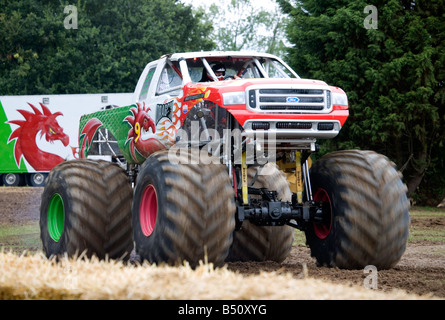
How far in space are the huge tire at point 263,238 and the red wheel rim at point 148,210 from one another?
2.14 meters

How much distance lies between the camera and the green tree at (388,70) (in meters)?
24.0

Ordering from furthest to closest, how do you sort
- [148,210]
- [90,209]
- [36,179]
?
[36,179], [90,209], [148,210]

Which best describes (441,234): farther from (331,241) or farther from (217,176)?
(217,176)

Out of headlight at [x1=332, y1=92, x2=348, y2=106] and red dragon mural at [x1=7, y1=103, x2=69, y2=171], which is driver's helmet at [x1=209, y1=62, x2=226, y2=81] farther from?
red dragon mural at [x1=7, y1=103, x2=69, y2=171]

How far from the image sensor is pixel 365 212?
9172mm

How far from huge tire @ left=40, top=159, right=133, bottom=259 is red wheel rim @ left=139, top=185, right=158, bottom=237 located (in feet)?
3.50

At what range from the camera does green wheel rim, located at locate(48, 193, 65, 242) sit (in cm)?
1062

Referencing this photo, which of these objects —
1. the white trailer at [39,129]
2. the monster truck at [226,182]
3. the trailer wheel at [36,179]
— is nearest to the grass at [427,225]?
the monster truck at [226,182]

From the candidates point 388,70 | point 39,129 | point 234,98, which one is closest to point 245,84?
point 234,98

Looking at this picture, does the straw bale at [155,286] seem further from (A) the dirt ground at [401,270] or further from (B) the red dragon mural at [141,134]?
(B) the red dragon mural at [141,134]

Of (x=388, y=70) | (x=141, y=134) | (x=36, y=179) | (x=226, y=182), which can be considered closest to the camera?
(x=226, y=182)

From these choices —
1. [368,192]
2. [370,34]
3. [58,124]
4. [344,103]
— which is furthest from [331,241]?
[58,124]

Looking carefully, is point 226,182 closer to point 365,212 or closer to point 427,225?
point 365,212

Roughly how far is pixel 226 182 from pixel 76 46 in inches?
1423
